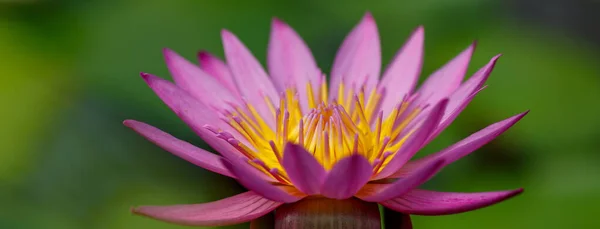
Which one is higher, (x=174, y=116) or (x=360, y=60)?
(x=360, y=60)

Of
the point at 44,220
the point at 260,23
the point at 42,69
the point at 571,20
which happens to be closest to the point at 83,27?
the point at 42,69

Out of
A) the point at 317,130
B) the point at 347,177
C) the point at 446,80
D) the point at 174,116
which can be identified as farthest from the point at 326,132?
the point at 174,116

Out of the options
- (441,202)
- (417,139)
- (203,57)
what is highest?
(203,57)

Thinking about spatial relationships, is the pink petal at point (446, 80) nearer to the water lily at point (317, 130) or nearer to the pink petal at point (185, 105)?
the water lily at point (317, 130)

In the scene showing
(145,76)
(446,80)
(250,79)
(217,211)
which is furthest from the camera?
(250,79)

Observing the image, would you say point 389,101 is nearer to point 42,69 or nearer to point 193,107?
point 193,107

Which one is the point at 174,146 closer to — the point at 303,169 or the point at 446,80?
the point at 303,169

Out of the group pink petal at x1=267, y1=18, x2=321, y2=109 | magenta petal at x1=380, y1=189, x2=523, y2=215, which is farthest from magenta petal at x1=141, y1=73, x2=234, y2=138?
magenta petal at x1=380, y1=189, x2=523, y2=215

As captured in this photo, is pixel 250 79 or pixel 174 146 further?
pixel 250 79
